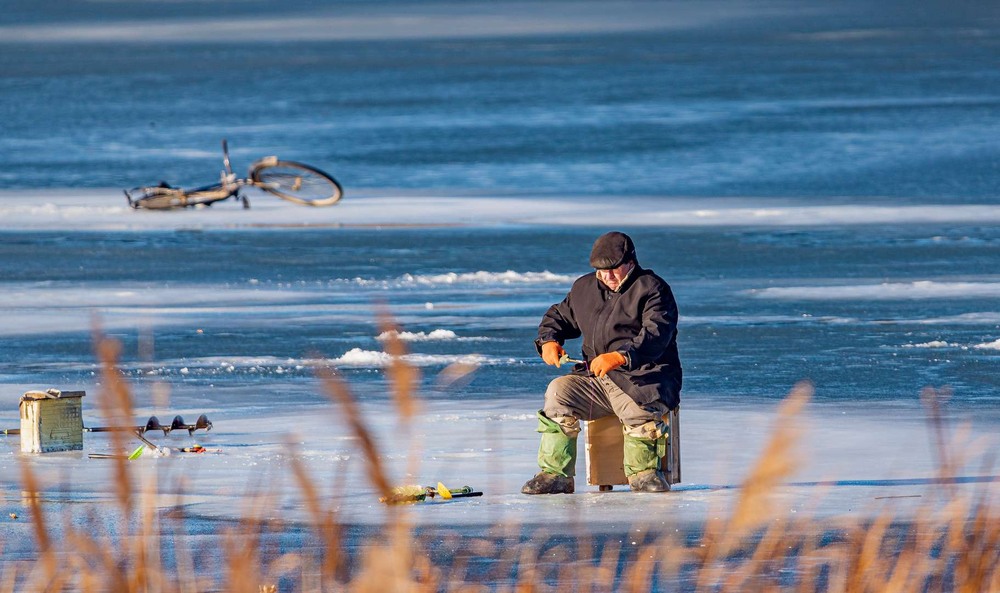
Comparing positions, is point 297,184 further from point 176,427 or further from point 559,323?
point 559,323

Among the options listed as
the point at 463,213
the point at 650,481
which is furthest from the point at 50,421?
the point at 463,213

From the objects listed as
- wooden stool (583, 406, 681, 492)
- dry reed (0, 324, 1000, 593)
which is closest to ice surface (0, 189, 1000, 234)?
wooden stool (583, 406, 681, 492)

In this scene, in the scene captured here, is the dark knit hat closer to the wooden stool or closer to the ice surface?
the wooden stool

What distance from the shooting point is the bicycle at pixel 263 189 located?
75.9 ft

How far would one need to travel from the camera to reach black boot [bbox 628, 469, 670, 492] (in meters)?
9.01

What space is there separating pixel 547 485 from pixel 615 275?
909 millimetres

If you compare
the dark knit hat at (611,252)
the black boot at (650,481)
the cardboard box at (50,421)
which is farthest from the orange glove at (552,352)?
the cardboard box at (50,421)

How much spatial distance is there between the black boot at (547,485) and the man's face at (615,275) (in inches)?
32.5

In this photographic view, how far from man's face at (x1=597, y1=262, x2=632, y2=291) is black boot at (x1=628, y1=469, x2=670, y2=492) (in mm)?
774

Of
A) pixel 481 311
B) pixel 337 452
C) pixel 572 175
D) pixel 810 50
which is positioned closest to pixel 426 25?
pixel 810 50

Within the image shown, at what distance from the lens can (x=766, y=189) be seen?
25.7 m

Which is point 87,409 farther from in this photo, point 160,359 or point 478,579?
point 478,579

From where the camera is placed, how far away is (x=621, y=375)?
355 inches

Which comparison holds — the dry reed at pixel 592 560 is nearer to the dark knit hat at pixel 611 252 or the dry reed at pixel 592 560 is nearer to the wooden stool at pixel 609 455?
the wooden stool at pixel 609 455
